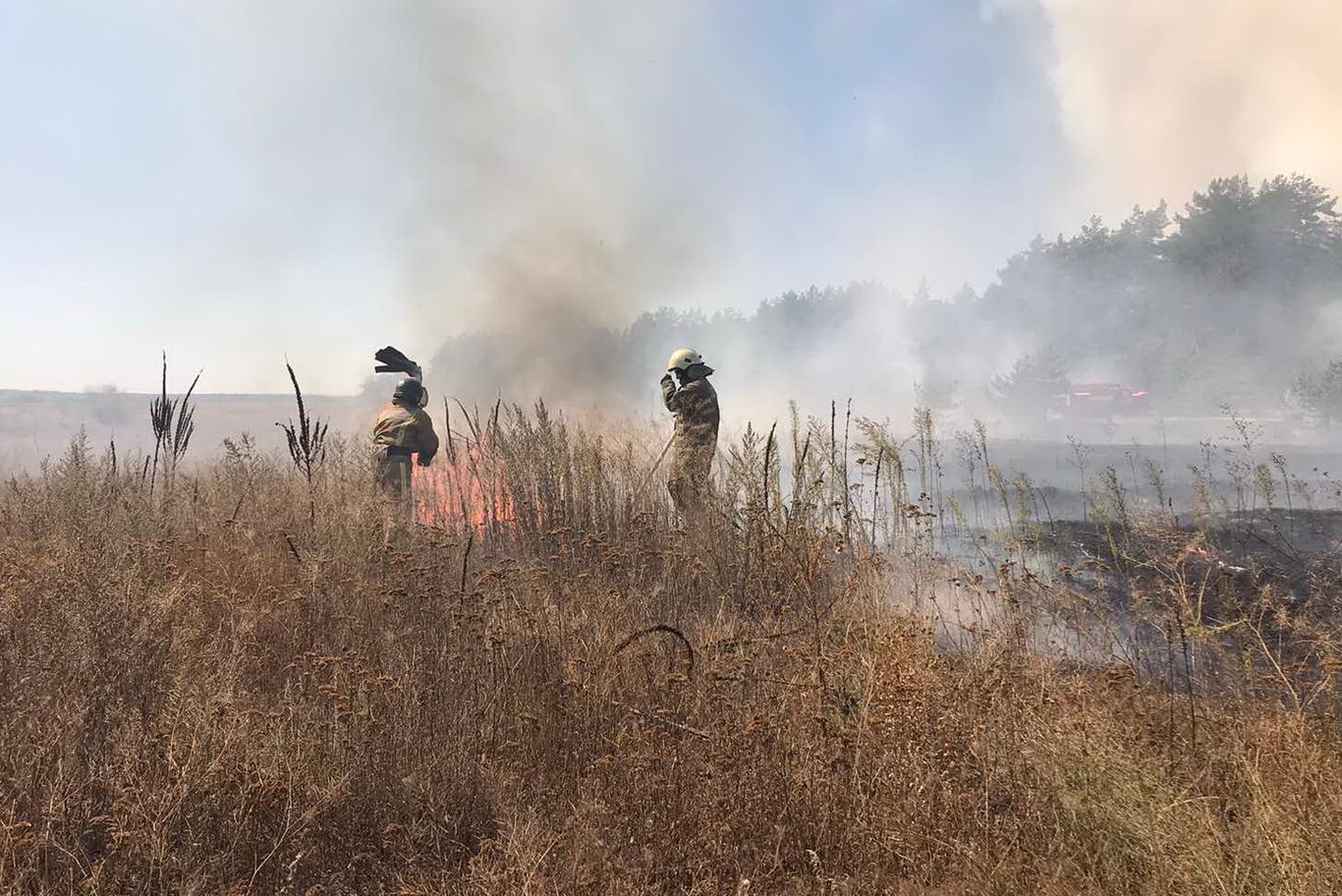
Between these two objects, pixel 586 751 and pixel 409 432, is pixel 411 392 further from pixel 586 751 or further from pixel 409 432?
pixel 586 751

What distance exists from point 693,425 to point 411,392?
3.54 m

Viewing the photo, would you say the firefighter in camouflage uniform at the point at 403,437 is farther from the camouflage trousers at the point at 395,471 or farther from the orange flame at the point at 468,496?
the orange flame at the point at 468,496

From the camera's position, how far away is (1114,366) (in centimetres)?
3266

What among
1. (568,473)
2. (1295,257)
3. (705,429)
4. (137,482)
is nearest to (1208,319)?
(1295,257)

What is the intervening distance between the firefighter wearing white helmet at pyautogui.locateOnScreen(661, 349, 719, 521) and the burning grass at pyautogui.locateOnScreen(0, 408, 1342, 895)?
8.50ft

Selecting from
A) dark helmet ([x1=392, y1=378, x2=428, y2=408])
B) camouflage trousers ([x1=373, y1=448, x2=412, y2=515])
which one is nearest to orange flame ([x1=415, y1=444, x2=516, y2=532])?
camouflage trousers ([x1=373, y1=448, x2=412, y2=515])

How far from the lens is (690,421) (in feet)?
21.7

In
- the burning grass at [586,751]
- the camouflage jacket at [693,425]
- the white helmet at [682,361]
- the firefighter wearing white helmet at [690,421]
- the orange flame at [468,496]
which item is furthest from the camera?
the white helmet at [682,361]

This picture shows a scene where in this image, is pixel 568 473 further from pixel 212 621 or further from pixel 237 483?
pixel 237 483

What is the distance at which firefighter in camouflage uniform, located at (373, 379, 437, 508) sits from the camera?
24.8 feet

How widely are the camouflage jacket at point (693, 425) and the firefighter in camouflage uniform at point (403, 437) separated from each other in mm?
2917

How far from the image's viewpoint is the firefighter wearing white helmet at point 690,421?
6.11m

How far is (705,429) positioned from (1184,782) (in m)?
4.60

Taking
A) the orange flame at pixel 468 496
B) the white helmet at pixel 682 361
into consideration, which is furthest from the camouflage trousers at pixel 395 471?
the white helmet at pixel 682 361
